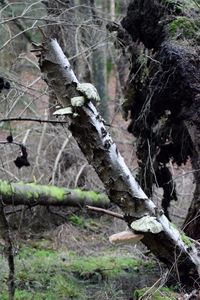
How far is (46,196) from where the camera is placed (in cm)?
891

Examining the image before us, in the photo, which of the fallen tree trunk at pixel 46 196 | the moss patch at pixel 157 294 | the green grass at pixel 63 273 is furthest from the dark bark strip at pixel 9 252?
the fallen tree trunk at pixel 46 196

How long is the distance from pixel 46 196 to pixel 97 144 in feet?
13.5

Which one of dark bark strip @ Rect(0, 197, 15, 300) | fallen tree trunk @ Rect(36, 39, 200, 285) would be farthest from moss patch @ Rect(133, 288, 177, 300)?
dark bark strip @ Rect(0, 197, 15, 300)

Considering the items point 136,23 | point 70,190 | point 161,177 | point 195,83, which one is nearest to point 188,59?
point 195,83

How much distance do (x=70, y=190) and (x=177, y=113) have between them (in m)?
3.46

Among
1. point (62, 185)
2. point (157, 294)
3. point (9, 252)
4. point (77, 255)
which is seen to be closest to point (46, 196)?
point (77, 255)

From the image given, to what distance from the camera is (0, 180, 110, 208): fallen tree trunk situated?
813cm

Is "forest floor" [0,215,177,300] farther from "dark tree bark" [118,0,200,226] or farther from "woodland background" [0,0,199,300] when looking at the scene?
"dark tree bark" [118,0,200,226]

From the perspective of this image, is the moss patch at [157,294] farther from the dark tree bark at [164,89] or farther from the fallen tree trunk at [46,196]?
the fallen tree trunk at [46,196]

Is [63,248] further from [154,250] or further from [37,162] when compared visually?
[154,250]

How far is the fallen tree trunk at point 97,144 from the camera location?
4922 mm

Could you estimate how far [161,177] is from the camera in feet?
24.5

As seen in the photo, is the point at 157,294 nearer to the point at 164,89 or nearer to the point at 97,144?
the point at 97,144

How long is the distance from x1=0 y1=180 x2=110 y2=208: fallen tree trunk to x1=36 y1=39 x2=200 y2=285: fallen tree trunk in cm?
316
